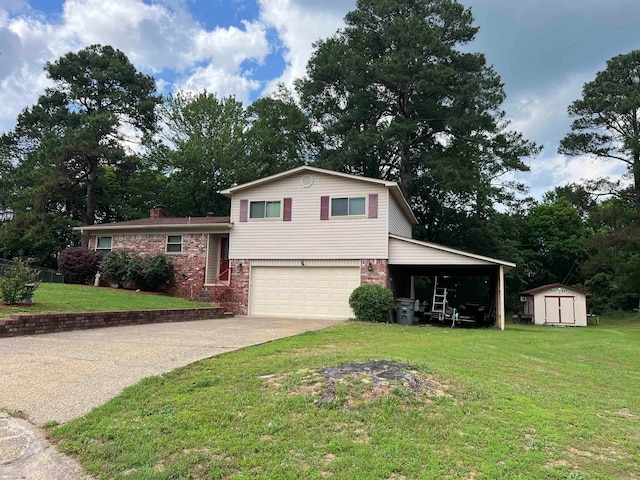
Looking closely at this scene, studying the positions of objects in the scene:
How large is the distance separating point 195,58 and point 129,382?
61.0ft

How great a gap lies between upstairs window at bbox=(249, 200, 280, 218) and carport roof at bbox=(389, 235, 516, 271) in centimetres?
481

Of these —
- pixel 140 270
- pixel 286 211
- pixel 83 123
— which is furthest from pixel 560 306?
pixel 83 123

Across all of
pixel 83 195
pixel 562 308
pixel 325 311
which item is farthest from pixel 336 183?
pixel 83 195

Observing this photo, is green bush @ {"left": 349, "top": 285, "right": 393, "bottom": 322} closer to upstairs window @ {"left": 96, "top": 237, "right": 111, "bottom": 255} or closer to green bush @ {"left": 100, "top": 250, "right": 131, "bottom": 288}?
green bush @ {"left": 100, "top": 250, "right": 131, "bottom": 288}

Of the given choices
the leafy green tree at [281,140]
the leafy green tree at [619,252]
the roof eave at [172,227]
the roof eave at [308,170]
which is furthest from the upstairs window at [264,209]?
the leafy green tree at [619,252]

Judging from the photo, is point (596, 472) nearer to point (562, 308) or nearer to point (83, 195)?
point (562, 308)

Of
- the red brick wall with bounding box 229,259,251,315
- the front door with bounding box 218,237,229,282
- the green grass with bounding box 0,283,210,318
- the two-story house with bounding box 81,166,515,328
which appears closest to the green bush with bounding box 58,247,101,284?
the two-story house with bounding box 81,166,515,328

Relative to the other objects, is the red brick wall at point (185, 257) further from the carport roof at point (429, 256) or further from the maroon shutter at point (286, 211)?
the carport roof at point (429, 256)

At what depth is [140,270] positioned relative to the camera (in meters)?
18.6

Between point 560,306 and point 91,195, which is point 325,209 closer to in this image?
point 560,306

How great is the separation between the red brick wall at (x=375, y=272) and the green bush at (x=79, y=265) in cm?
1186

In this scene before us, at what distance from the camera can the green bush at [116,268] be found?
62.0ft

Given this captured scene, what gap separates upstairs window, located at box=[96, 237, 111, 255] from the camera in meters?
20.8

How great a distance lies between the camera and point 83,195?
3177 centimetres
